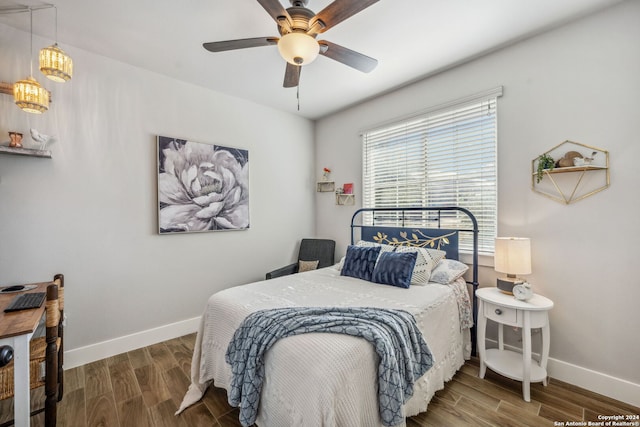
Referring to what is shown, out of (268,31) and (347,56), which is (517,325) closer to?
(347,56)

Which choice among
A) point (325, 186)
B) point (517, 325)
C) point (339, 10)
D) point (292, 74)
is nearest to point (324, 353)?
point (517, 325)

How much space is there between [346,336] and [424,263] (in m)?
1.29

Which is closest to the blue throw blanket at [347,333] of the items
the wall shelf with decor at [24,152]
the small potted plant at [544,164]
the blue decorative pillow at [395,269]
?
the blue decorative pillow at [395,269]

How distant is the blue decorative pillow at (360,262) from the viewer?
2.59m

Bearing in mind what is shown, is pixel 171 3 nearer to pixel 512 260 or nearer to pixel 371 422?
pixel 371 422

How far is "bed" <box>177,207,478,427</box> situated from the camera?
128 centimetres

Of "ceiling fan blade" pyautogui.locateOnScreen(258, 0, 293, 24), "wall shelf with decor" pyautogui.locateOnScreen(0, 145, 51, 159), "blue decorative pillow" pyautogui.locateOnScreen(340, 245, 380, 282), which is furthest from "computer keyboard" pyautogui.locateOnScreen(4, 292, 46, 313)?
"blue decorative pillow" pyautogui.locateOnScreen(340, 245, 380, 282)

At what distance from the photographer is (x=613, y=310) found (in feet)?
6.44

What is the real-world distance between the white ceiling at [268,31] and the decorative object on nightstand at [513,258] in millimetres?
1675

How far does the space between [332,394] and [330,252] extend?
8.62 ft

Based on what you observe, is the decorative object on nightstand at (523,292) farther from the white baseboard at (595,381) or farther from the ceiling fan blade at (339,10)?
the ceiling fan blade at (339,10)

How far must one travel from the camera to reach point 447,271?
2.42 meters

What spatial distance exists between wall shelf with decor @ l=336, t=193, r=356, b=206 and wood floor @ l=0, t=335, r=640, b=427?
2.22 metres

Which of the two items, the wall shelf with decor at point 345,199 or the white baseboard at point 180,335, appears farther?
the wall shelf with decor at point 345,199
